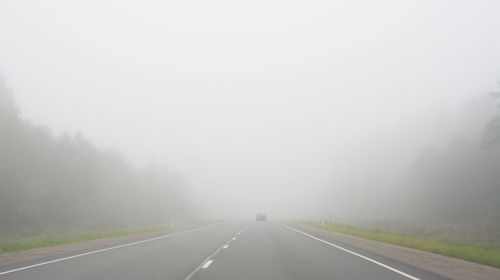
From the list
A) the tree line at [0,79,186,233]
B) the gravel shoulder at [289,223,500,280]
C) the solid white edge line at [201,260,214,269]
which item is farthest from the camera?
the tree line at [0,79,186,233]

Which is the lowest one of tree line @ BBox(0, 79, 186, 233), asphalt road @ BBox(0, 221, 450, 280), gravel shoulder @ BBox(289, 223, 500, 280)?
asphalt road @ BBox(0, 221, 450, 280)

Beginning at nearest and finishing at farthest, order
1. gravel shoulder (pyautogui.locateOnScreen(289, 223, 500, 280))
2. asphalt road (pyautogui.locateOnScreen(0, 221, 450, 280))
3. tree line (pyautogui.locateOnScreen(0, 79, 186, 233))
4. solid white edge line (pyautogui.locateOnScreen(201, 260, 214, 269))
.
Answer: asphalt road (pyautogui.locateOnScreen(0, 221, 450, 280))
gravel shoulder (pyautogui.locateOnScreen(289, 223, 500, 280))
solid white edge line (pyautogui.locateOnScreen(201, 260, 214, 269))
tree line (pyautogui.locateOnScreen(0, 79, 186, 233))

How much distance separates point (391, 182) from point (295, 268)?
Answer: 74.9 meters

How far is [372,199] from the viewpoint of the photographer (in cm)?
8356

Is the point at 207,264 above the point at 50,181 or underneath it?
underneath

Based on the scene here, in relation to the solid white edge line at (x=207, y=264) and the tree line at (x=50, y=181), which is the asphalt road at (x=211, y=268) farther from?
the tree line at (x=50, y=181)

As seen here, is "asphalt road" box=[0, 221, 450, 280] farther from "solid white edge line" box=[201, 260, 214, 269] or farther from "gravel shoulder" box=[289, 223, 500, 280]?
"gravel shoulder" box=[289, 223, 500, 280]

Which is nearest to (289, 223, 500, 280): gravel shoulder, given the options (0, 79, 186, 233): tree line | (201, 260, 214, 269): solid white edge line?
(201, 260, 214, 269): solid white edge line

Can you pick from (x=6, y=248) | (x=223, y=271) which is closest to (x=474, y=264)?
(x=223, y=271)

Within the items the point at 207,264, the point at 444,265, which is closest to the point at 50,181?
the point at 207,264

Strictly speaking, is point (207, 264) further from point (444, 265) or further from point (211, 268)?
point (444, 265)

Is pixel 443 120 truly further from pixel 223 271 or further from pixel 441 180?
pixel 223 271

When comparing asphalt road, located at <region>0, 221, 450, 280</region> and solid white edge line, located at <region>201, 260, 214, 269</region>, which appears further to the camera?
solid white edge line, located at <region>201, 260, 214, 269</region>

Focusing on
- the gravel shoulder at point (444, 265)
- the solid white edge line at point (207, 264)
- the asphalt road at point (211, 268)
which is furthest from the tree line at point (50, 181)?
the gravel shoulder at point (444, 265)
